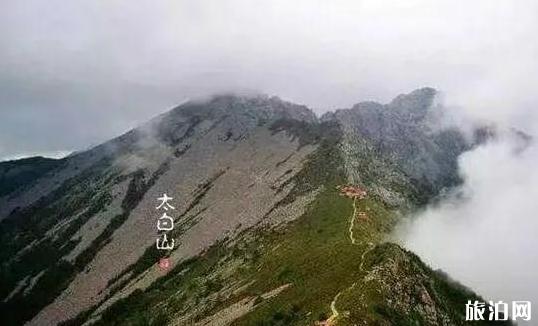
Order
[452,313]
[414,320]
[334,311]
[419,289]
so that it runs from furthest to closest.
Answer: [452,313] → [419,289] → [414,320] → [334,311]

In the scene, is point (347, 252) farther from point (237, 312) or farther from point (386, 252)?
point (237, 312)

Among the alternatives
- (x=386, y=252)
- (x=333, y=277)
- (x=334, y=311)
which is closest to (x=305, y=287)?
(x=333, y=277)

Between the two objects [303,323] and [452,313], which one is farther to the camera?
[452,313]

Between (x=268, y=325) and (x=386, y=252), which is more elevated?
(x=386, y=252)

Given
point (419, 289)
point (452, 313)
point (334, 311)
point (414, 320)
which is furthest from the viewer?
point (452, 313)

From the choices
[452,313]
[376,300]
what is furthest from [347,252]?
[376,300]

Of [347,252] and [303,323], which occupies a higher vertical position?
[347,252]

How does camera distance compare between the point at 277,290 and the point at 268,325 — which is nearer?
the point at 268,325

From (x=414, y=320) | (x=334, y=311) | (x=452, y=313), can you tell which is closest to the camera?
(x=334, y=311)

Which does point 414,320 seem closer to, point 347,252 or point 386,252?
point 386,252
